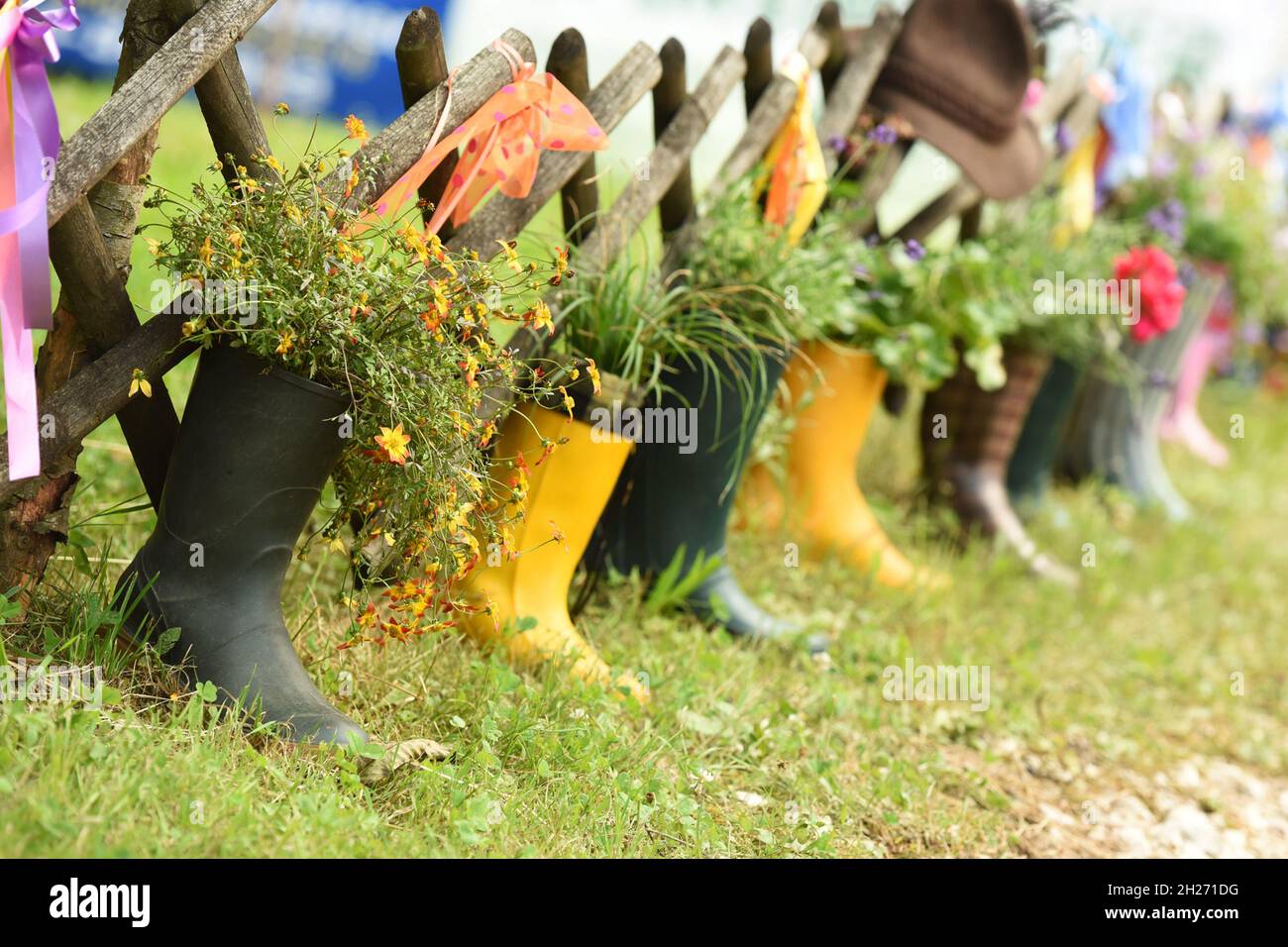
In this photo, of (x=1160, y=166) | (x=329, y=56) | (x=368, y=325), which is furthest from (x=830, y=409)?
(x=329, y=56)

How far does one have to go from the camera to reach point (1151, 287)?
12.5ft

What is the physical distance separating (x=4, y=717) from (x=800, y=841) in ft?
4.12

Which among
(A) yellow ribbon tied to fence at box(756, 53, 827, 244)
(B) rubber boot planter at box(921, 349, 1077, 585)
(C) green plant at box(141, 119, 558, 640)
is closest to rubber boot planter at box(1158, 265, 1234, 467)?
(B) rubber boot planter at box(921, 349, 1077, 585)

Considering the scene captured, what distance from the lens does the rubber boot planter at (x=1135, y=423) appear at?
4539 millimetres

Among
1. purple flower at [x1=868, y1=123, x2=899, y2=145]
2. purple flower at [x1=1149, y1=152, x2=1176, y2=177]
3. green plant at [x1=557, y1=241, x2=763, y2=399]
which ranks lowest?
green plant at [x1=557, y1=241, x2=763, y2=399]

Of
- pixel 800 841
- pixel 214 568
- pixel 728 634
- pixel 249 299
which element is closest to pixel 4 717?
pixel 214 568

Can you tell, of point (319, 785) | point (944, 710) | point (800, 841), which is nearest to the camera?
point (319, 785)

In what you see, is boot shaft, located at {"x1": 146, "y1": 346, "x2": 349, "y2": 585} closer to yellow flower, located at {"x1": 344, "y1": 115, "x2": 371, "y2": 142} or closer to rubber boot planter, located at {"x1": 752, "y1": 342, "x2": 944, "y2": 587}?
yellow flower, located at {"x1": 344, "y1": 115, "x2": 371, "y2": 142}

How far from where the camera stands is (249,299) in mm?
1885

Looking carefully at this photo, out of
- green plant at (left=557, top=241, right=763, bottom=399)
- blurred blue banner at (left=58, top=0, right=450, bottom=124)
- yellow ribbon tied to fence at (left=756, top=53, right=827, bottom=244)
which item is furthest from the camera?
blurred blue banner at (left=58, top=0, right=450, bottom=124)

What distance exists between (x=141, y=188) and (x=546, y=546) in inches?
38.4

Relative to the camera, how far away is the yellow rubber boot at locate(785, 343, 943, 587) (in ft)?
10.6

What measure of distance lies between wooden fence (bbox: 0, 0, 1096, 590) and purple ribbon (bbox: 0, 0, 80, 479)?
0.04 m

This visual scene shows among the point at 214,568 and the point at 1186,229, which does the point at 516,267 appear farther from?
the point at 1186,229
